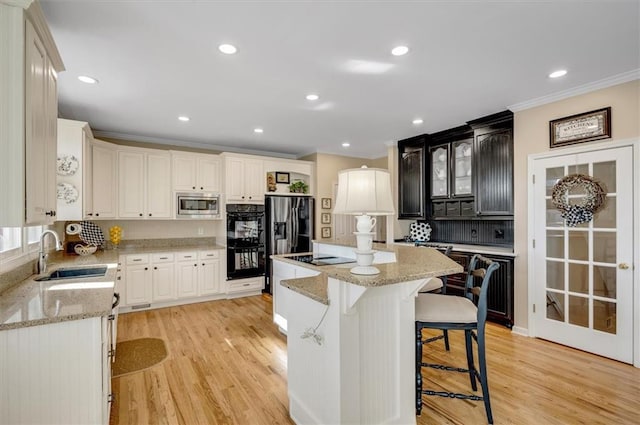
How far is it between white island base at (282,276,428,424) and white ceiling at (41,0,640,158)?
1.63 meters

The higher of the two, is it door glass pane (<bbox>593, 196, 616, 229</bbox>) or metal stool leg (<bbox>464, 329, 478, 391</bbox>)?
door glass pane (<bbox>593, 196, 616, 229</bbox>)

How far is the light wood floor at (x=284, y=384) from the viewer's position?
2.15m

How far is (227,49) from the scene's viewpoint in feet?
7.72

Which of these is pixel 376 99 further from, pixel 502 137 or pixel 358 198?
pixel 358 198

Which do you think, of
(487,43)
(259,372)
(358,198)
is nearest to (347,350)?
(358,198)

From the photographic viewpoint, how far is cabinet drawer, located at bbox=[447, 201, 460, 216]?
4.52 metres

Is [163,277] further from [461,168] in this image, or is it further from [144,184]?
[461,168]

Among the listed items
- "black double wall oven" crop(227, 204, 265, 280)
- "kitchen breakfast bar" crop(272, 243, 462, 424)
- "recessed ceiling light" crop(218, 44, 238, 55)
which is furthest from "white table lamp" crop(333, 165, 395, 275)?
"black double wall oven" crop(227, 204, 265, 280)

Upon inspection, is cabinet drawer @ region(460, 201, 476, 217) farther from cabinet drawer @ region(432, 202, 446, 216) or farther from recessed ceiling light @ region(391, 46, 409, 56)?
recessed ceiling light @ region(391, 46, 409, 56)

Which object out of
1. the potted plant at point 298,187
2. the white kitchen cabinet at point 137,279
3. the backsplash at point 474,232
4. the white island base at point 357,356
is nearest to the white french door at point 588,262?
the backsplash at point 474,232

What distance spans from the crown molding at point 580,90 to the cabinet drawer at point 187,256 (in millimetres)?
4617

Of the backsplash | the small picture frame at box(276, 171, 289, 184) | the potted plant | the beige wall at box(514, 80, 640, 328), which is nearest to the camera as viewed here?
the beige wall at box(514, 80, 640, 328)

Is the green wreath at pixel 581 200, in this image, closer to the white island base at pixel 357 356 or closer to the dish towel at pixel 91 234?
the white island base at pixel 357 356

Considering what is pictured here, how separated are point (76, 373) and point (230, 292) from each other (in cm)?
350
